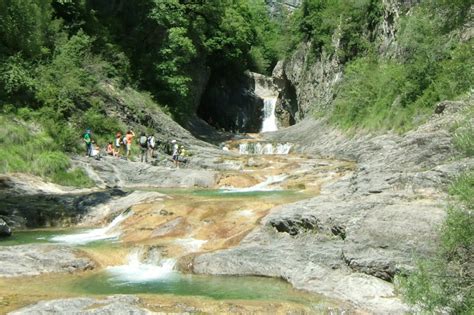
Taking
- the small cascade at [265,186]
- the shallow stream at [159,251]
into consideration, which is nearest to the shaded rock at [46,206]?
the shallow stream at [159,251]

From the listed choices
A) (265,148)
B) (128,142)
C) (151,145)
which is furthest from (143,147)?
(265,148)

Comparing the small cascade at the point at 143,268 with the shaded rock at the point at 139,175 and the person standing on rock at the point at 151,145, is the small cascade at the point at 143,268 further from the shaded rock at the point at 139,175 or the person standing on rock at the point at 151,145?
the person standing on rock at the point at 151,145

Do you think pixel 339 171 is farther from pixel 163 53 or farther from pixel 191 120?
pixel 191 120

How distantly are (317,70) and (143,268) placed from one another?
124 feet

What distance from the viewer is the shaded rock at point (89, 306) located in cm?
939

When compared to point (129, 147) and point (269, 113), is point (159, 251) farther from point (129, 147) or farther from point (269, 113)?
point (269, 113)

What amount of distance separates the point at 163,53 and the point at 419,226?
96.3 ft

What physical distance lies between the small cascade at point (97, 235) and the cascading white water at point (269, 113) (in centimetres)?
3960

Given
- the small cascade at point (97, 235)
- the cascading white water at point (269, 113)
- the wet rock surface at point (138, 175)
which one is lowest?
the small cascade at point (97, 235)

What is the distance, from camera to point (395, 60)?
114 feet

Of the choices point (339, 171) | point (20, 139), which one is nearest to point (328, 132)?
point (339, 171)

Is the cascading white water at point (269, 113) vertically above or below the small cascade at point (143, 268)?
above

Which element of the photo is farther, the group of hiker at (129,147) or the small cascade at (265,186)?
the group of hiker at (129,147)

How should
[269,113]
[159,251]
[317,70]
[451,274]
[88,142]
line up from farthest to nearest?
1. [269,113]
2. [317,70]
3. [88,142]
4. [159,251]
5. [451,274]
